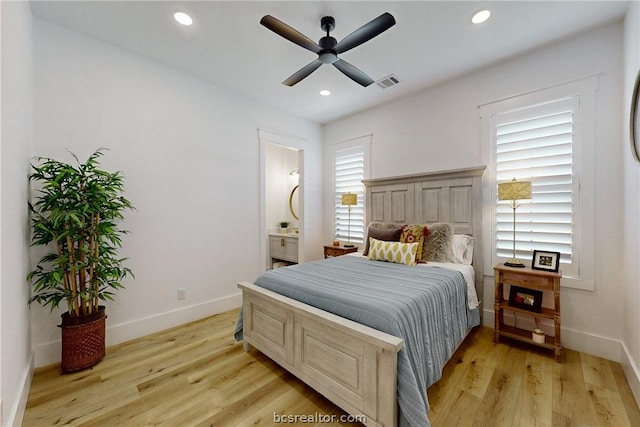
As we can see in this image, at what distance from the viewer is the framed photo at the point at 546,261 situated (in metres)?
2.34

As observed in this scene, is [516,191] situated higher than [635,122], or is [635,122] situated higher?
[635,122]

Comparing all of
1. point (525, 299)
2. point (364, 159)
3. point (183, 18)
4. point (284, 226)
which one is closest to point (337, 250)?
point (364, 159)

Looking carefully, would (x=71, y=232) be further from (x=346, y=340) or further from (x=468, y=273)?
(x=468, y=273)

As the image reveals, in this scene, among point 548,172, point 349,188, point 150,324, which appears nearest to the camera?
point 548,172

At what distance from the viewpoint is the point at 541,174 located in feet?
8.34

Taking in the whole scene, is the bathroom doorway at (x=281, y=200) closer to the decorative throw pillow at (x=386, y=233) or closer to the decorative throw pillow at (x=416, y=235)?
the decorative throw pillow at (x=386, y=233)

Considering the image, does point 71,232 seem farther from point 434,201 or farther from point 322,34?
point 434,201

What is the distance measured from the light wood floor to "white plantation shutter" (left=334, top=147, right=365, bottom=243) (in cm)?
229

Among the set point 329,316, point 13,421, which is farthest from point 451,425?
point 13,421

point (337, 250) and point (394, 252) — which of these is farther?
point (337, 250)

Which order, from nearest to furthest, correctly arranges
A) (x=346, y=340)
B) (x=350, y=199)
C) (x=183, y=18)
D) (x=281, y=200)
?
(x=346, y=340)
(x=183, y=18)
(x=350, y=199)
(x=281, y=200)

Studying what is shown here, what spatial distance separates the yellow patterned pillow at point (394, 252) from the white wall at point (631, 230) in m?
1.56

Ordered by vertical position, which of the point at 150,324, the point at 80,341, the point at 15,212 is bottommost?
the point at 150,324

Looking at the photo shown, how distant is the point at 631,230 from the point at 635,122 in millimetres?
805
